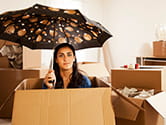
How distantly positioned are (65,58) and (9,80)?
4.02ft

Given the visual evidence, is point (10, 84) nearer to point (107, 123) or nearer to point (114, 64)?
point (107, 123)

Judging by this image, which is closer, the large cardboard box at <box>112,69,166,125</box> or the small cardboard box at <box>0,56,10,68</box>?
the large cardboard box at <box>112,69,166,125</box>

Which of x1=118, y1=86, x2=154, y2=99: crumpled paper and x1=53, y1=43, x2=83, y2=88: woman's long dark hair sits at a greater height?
x1=53, y1=43, x2=83, y2=88: woman's long dark hair

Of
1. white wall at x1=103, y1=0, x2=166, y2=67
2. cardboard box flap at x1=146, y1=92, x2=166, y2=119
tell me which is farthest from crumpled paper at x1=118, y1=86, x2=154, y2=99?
white wall at x1=103, y1=0, x2=166, y2=67

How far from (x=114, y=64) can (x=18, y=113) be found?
3744mm

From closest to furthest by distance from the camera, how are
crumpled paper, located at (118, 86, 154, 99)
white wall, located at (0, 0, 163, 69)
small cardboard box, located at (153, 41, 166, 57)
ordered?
crumpled paper, located at (118, 86, 154, 99) → small cardboard box, located at (153, 41, 166, 57) → white wall, located at (0, 0, 163, 69)

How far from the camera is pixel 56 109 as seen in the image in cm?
93

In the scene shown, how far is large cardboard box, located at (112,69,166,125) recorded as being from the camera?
1.28 metres

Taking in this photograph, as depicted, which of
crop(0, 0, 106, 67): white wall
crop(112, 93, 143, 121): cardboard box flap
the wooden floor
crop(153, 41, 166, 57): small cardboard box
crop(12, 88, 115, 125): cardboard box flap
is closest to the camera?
crop(12, 88, 115, 125): cardboard box flap

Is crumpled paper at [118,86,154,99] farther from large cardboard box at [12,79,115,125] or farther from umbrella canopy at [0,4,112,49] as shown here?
large cardboard box at [12,79,115,125]

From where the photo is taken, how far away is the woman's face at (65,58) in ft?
5.02

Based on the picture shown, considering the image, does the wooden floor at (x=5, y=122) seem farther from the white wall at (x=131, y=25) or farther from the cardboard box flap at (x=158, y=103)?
the white wall at (x=131, y=25)

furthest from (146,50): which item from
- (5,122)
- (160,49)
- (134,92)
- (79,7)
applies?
(5,122)

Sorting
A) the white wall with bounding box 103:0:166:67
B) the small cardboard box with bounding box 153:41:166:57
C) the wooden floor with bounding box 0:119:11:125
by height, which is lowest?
the wooden floor with bounding box 0:119:11:125
